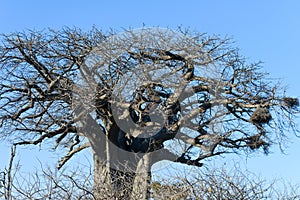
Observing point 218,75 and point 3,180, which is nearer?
point 3,180

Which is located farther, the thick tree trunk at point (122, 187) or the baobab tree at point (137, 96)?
the baobab tree at point (137, 96)

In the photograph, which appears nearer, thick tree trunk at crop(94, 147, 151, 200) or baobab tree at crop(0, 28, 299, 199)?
thick tree trunk at crop(94, 147, 151, 200)

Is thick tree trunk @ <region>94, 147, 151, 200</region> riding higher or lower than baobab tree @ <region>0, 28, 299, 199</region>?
lower

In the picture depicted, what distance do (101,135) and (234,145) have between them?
90.5 inches

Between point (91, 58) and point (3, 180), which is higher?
point (91, 58)

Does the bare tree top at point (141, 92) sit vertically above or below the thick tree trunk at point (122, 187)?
above

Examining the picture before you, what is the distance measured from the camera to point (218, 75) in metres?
7.75

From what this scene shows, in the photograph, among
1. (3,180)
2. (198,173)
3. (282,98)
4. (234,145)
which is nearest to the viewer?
(3,180)

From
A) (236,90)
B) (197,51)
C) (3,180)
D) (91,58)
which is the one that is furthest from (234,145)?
(3,180)

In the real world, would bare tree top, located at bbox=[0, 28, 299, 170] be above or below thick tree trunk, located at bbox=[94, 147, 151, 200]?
above

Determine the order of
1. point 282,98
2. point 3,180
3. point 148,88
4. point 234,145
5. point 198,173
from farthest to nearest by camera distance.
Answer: point 234,145, point 282,98, point 148,88, point 198,173, point 3,180

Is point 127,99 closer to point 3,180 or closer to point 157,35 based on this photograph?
point 157,35

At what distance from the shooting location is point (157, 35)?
24.6 feet

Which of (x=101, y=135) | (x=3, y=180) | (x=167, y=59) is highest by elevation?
(x=167, y=59)
